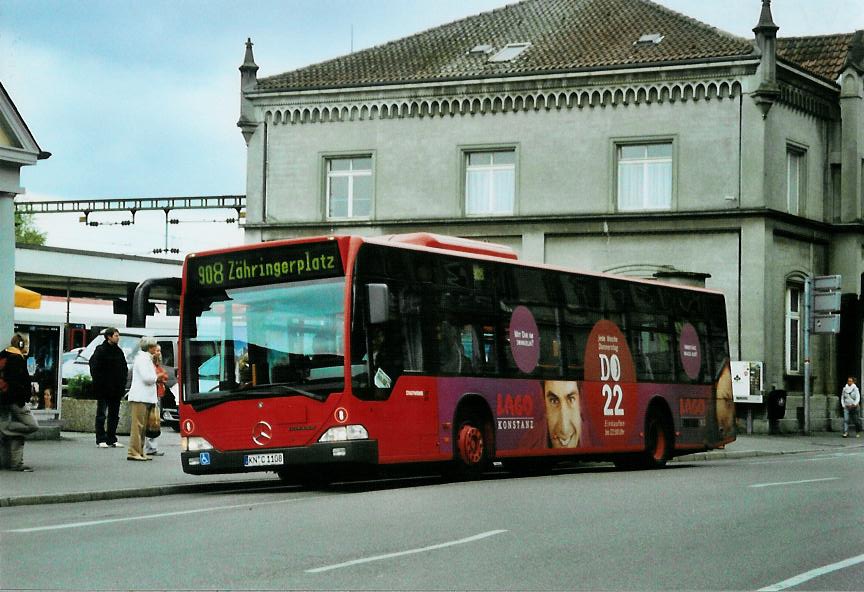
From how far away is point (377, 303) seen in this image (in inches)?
667

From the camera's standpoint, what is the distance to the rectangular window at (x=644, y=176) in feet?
132

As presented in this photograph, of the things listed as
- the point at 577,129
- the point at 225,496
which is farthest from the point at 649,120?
the point at 225,496

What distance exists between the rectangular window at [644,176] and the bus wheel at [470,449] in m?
21.9

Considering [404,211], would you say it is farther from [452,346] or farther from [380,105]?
[452,346]

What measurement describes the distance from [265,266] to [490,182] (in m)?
25.0

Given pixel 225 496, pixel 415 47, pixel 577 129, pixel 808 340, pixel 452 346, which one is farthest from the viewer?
pixel 415 47

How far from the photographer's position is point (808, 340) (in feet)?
126

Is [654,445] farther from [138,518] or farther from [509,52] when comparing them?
[509,52]

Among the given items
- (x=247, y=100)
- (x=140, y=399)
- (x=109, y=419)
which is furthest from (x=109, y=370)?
(x=247, y=100)

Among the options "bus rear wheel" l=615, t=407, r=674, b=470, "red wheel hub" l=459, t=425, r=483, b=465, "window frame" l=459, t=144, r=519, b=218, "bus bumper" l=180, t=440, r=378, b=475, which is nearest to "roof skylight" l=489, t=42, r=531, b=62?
"window frame" l=459, t=144, r=519, b=218

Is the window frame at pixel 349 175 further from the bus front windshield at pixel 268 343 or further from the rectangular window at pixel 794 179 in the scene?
the bus front windshield at pixel 268 343

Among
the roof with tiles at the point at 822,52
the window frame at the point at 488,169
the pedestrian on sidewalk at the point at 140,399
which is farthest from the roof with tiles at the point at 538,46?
the pedestrian on sidewalk at the point at 140,399

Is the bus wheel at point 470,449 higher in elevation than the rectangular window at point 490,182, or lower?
lower

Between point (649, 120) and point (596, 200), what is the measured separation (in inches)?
106
